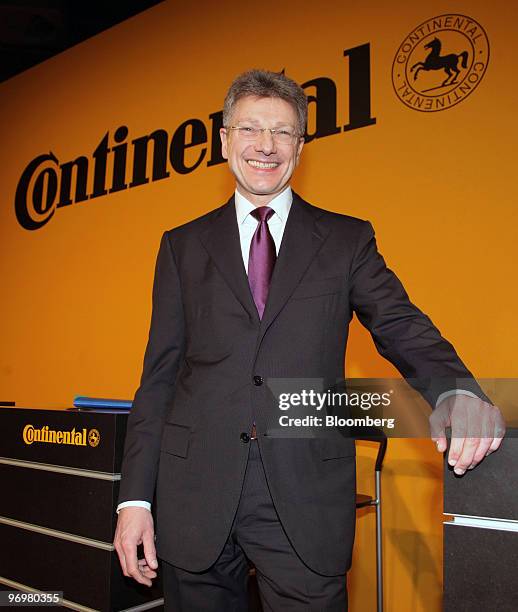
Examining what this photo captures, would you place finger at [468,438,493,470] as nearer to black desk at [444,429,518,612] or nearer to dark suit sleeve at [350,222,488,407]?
black desk at [444,429,518,612]

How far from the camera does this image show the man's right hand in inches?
53.2

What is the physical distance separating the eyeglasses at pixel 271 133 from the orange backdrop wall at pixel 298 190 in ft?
4.94

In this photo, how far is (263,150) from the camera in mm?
1478

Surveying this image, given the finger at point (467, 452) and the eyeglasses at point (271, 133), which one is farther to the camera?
the eyeglasses at point (271, 133)

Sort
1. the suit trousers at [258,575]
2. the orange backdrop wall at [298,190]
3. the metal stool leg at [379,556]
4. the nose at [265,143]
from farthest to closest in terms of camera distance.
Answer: the orange backdrop wall at [298,190]
the metal stool leg at [379,556]
the nose at [265,143]
the suit trousers at [258,575]

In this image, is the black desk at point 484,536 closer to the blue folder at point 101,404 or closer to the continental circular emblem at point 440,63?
the blue folder at point 101,404

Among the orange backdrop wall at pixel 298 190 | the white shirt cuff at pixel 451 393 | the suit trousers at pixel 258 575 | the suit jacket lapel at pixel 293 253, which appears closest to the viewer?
the white shirt cuff at pixel 451 393

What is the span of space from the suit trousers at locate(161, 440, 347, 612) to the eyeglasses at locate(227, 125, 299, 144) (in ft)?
2.24

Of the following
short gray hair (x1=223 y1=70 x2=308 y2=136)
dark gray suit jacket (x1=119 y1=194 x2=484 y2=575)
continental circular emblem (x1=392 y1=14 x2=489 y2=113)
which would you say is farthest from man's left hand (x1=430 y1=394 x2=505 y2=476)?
continental circular emblem (x1=392 y1=14 x2=489 y2=113)

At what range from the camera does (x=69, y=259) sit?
4621 millimetres

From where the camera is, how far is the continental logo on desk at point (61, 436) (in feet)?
7.06

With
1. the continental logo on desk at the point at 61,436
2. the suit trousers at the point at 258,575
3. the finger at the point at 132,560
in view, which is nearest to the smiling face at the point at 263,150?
the suit trousers at the point at 258,575

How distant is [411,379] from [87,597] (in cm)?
141

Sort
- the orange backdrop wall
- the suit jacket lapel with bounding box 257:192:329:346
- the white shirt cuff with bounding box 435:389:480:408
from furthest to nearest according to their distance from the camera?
the orange backdrop wall < the suit jacket lapel with bounding box 257:192:329:346 < the white shirt cuff with bounding box 435:389:480:408
